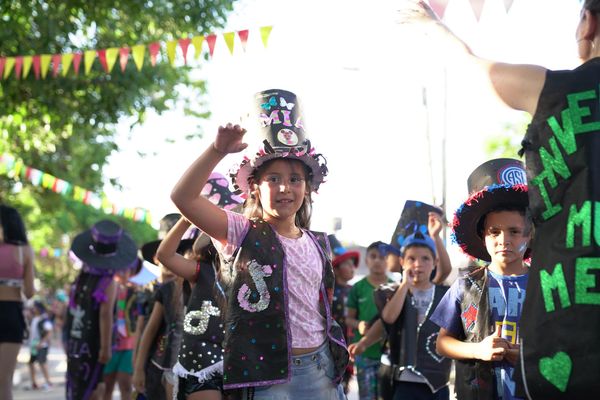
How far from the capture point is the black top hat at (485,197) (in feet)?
14.4

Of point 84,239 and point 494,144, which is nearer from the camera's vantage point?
point 84,239

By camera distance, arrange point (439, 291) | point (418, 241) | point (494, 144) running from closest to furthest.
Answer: point (439, 291) < point (418, 241) < point (494, 144)

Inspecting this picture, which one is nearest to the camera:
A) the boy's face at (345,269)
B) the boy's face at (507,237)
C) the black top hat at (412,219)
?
the boy's face at (507,237)

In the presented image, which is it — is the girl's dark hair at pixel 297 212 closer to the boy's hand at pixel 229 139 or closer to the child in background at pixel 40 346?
the boy's hand at pixel 229 139

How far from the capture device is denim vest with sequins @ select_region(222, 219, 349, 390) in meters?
4.00

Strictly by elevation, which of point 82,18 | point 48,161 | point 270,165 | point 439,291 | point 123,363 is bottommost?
point 123,363

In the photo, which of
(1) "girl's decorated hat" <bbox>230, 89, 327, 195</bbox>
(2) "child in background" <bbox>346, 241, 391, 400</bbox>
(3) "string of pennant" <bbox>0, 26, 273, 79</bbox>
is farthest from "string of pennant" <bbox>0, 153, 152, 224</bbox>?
(1) "girl's decorated hat" <bbox>230, 89, 327, 195</bbox>

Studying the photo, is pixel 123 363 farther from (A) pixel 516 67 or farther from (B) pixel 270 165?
(A) pixel 516 67

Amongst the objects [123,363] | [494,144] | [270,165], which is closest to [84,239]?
[123,363]

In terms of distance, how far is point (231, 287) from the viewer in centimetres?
414

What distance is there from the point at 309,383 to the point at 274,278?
0.48 meters

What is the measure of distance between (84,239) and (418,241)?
420 centimetres

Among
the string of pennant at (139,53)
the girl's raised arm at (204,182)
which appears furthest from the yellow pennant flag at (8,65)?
the girl's raised arm at (204,182)

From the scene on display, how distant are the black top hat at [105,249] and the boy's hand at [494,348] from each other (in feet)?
20.2
